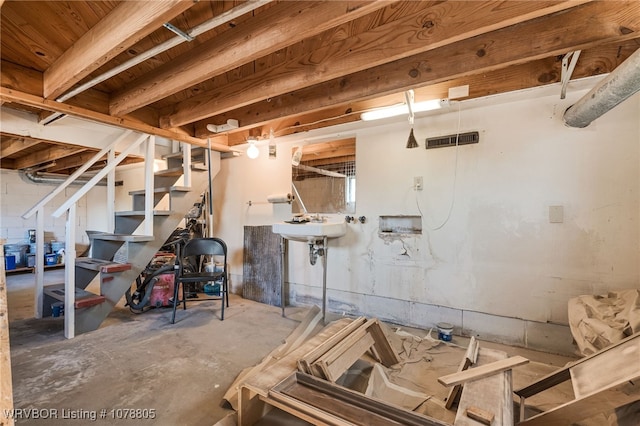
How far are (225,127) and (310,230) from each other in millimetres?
1479

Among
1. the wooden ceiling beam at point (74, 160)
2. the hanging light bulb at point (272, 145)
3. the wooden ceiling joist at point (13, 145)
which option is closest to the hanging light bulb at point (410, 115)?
the hanging light bulb at point (272, 145)

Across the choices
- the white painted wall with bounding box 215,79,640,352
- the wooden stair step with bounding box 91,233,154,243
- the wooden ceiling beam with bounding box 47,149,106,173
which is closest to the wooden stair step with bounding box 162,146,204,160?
the wooden stair step with bounding box 91,233,154,243

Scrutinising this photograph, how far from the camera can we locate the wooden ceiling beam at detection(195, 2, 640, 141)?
143cm

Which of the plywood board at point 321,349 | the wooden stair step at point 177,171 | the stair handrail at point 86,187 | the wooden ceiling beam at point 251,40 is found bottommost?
the plywood board at point 321,349

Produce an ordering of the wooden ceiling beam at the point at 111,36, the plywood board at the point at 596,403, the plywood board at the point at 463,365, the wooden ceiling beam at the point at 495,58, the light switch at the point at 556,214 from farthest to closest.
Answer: the light switch at the point at 556,214
the plywood board at the point at 463,365
the wooden ceiling beam at the point at 495,58
the wooden ceiling beam at the point at 111,36
the plywood board at the point at 596,403

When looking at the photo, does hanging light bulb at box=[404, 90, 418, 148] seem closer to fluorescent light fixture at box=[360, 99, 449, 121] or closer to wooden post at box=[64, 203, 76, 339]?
fluorescent light fixture at box=[360, 99, 449, 121]

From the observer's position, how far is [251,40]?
5.14ft

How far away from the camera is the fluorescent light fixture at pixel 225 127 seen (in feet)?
9.43

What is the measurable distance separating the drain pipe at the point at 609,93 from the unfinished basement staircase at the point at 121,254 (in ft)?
11.6

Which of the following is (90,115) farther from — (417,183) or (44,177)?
(44,177)

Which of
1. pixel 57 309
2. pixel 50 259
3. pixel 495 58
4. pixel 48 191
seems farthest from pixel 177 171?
pixel 48 191

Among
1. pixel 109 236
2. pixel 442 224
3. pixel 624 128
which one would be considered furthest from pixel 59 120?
pixel 624 128

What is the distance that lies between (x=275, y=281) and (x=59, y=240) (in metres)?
5.37

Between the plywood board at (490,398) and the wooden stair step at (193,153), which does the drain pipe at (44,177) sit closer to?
the wooden stair step at (193,153)
